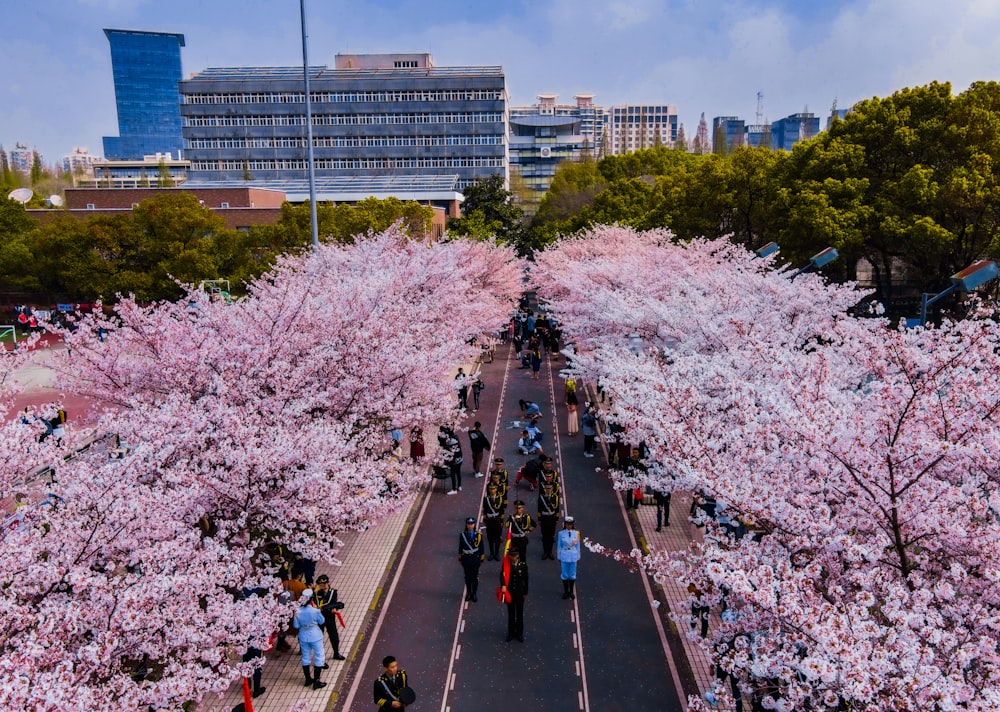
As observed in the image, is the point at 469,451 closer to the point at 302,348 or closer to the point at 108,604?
the point at 302,348

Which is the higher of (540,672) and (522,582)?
(522,582)

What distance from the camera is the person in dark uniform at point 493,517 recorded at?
47.9 ft

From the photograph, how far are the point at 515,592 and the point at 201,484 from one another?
16.8 feet

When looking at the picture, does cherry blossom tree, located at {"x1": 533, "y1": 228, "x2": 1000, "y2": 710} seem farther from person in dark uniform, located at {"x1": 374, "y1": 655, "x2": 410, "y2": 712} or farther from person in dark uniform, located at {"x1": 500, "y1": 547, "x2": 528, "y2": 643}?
person in dark uniform, located at {"x1": 374, "y1": 655, "x2": 410, "y2": 712}

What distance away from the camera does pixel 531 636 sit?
11.9 metres

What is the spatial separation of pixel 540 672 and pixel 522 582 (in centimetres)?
137

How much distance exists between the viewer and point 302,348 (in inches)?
527

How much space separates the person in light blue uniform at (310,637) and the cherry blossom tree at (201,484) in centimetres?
32

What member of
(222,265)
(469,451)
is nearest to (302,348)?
(469,451)

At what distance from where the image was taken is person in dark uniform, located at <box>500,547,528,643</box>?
37.4 ft

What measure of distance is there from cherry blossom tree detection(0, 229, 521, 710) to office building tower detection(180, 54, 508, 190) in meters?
71.4

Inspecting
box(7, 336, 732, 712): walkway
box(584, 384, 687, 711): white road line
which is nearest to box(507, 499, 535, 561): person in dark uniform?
box(7, 336, 732, 712): walkway

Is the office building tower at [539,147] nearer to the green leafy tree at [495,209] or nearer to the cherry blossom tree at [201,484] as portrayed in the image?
the green leafy tree at [495,209]

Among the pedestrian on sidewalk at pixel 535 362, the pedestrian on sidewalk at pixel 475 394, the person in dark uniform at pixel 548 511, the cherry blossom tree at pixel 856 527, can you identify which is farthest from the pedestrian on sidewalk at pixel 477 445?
the pedestrian on sidewalk at pixel 535 362
